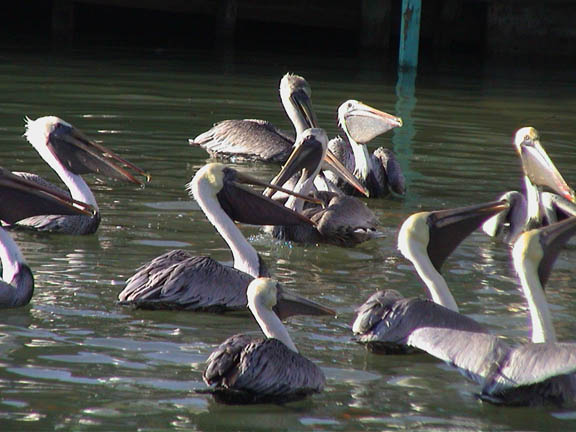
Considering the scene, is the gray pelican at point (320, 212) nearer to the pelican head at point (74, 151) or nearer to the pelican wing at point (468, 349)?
the pelican head at point (74, 151)

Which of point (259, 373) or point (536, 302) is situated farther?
point (536, 302)

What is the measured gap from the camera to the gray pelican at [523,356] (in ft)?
12.0

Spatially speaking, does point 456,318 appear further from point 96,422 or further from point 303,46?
point 303,46

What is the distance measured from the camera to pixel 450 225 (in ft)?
15.8

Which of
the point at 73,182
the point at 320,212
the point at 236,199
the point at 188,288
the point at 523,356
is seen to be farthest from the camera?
the point at 73,182

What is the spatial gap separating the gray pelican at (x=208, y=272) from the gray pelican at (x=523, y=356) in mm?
1052

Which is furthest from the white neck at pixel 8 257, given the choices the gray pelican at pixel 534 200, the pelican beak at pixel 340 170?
the pelican beak at pixel 340 170

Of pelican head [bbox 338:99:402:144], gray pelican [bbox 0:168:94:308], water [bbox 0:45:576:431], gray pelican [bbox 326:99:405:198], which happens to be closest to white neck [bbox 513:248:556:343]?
water [bbox 0:45:576:431]

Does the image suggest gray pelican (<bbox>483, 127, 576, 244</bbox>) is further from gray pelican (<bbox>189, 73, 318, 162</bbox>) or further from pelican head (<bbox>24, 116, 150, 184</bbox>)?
gray pelican (<bbox>189, 73, 318, 162</bbox>)

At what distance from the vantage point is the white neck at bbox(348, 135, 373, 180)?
7785 millimetres

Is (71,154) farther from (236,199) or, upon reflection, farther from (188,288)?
(188,288)

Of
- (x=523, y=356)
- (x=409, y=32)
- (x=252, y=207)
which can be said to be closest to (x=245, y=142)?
(x=252, y=207)

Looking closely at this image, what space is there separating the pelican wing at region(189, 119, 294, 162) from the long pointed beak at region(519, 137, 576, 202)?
2514 millimetres

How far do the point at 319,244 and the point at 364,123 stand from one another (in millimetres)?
1808
